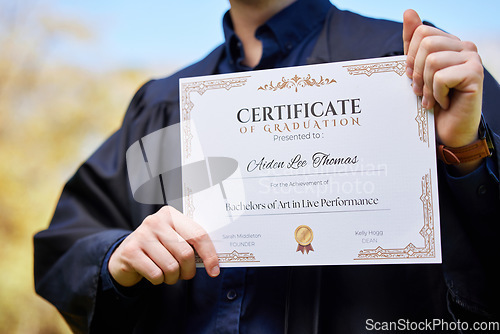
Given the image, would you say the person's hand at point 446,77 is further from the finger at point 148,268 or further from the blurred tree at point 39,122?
the blurred tree at point 39,122

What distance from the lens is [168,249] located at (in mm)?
664

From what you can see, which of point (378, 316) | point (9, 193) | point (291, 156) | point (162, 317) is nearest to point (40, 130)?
point (9, 193)

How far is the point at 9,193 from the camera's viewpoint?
1381 mm

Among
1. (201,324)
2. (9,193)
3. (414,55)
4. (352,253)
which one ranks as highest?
(414,55)

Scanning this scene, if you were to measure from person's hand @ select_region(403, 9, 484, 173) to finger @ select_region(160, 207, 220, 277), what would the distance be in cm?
35

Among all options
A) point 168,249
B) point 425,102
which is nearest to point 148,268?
point 168,249

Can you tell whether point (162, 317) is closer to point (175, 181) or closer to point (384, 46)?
point (175, 181)

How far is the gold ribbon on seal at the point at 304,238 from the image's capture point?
24.8 inches

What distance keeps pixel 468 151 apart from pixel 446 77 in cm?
11

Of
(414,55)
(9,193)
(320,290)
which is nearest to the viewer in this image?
(414,55)

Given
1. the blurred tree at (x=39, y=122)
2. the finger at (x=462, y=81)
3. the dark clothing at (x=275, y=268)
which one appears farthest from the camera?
the blurred tree at (x=39, y=122)

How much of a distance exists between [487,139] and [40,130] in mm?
1229

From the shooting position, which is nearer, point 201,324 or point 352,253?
point 352,253

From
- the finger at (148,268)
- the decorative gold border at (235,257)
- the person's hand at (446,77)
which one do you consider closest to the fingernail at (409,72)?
the person's hand at (446,77)
